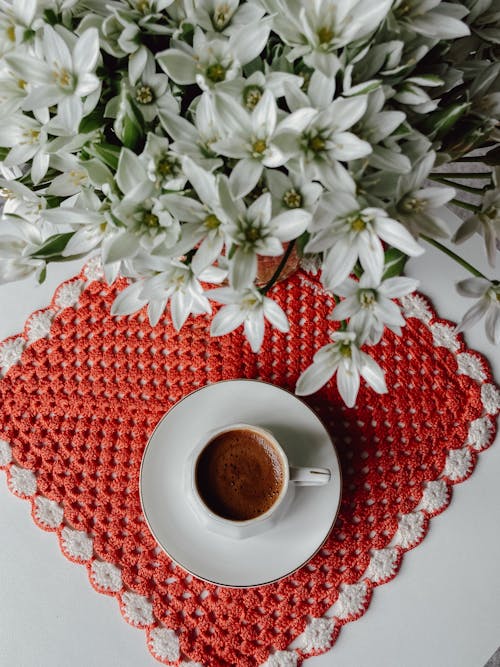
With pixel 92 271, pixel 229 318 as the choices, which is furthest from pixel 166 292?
pixel 92 271

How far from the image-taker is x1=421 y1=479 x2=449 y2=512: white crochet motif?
75 cm

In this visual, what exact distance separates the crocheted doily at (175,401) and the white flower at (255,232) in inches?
14.4

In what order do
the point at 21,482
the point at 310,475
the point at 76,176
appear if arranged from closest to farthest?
the point at 76,176 → the point at 310,475 → the point at 21,482

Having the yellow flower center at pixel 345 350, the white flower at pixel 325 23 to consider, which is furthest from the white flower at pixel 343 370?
the white flower at pixel 325 23

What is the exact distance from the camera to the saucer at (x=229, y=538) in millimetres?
694

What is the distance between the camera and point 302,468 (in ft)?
2.17

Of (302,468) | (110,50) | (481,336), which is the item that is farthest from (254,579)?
(110,50)

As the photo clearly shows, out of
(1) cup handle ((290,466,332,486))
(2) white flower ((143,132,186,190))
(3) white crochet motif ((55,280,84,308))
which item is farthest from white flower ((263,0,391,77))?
(3) white crochet motif ((55,280,84,308))

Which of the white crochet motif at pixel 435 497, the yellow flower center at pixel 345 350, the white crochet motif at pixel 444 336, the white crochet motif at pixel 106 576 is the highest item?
the yellow flower center at pixel 345 350

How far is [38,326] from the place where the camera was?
0.81 meters

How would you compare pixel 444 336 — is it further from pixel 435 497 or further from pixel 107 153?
pixel 107 153

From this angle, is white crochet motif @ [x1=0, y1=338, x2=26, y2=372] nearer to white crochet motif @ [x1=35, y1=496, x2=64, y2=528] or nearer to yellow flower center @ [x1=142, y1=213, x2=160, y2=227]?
white crochet motif @ [x1=35, y1=496, x2=64, y2=528]

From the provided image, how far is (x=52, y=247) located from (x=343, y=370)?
25 centimetres

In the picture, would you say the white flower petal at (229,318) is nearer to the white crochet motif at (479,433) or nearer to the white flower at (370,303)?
the white flower at (370,303)
